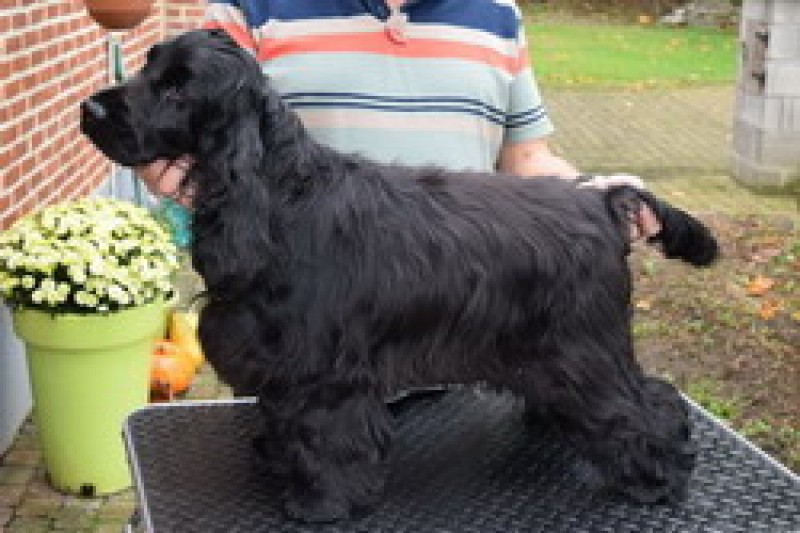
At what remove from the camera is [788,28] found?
1028 cm

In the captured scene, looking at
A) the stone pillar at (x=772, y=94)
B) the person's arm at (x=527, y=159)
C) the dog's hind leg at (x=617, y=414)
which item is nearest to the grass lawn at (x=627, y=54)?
the stone pillar at (x=772, y=94)

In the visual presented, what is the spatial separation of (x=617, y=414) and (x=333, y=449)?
21.3 inches

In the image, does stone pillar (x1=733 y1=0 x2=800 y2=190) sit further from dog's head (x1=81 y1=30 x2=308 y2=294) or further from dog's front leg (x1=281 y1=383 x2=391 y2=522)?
dog's head (x1=81 y1=30 x2=308 y2=294)

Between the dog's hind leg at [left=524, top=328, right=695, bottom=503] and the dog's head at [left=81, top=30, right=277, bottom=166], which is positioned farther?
the dog's hind leg at [left=524, top=328, right=695, bottom=503]

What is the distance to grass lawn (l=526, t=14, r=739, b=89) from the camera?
57.0 feet

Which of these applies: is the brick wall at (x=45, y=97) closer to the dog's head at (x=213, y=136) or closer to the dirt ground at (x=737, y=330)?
the dirt ground at (x=737, y=330)

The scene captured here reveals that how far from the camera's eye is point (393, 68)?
2891 millimetres

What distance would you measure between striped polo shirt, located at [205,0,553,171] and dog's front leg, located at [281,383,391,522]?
31.0 inches

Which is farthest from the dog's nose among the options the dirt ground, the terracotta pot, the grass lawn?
the grass lawn

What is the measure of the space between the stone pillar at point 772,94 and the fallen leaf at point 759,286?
9.83 feet

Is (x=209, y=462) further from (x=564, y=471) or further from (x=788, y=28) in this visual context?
(x=788, y=28)

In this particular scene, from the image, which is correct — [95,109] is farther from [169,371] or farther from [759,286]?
[759,286]

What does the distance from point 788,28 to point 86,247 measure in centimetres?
743

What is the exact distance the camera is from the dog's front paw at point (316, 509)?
230cm
